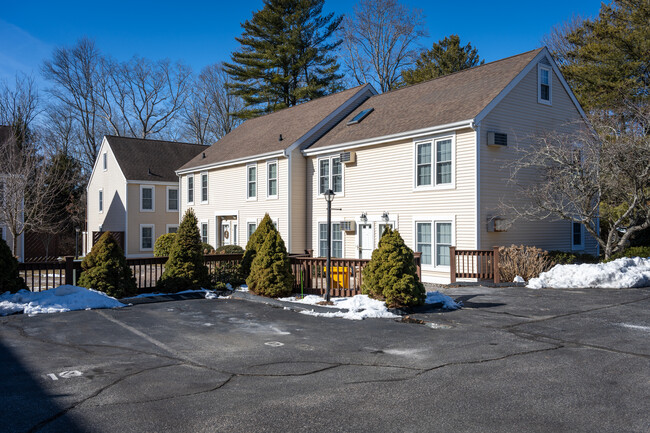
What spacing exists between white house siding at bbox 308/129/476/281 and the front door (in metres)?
0.23

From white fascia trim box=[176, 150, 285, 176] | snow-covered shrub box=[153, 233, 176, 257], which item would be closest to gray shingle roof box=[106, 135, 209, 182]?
white fascia trim box=[176, 150, 285, 176]

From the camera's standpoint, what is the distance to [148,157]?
35688mm

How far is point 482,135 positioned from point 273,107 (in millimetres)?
26665

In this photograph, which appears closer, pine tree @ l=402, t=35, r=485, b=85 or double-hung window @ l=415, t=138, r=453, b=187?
double-hung window @ l=415, t=138, r=453, b=187

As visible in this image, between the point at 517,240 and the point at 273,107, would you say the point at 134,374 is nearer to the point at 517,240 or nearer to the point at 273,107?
the point at 517,240

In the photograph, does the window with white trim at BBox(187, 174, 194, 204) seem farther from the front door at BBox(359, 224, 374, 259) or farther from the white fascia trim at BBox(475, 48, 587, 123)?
the white fascia trim at BBox(475, 48, 587, 123)

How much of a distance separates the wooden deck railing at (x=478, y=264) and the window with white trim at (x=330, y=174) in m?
6.79

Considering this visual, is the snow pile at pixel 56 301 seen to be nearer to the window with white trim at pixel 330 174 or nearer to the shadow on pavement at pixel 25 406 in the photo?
the shadow on pavement at pixel 25 406

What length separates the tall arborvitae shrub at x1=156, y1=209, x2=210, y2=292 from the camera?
560 inches

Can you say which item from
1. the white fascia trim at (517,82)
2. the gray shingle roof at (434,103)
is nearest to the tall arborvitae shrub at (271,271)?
the gray shingle roof at (434,103)

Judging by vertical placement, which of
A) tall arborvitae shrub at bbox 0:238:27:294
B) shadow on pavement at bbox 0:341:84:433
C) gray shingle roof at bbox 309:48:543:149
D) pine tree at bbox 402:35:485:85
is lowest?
shadow on pavement at bbox 0:341:84:433

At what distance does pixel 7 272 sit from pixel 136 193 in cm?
2208

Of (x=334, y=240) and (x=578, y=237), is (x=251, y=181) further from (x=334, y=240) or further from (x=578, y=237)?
(x=578, y=237)

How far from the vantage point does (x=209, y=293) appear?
45.8 feet
